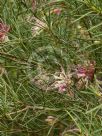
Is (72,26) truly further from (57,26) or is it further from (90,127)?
(90,127)

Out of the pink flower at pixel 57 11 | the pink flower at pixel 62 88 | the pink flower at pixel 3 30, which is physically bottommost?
the pink flower at pixel 62 88

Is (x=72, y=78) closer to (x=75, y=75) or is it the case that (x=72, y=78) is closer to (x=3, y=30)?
(x=75, y=75)

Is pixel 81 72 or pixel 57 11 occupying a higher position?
pixel 57 11

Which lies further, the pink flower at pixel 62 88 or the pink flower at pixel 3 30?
the pink flower at pixel 3 30

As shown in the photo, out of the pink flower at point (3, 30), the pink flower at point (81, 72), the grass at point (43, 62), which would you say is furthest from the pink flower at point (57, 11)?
the pink flower at point (81, 72)

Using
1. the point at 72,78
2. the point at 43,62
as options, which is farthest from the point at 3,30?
the point at 72,78

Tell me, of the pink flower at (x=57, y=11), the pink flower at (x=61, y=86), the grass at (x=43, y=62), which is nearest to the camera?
the pink flower at (x=61, y=86)

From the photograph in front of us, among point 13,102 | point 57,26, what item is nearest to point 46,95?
point 13,102

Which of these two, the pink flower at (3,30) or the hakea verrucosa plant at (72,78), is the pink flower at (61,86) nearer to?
the hakea verrucosa plant at (72,78)
